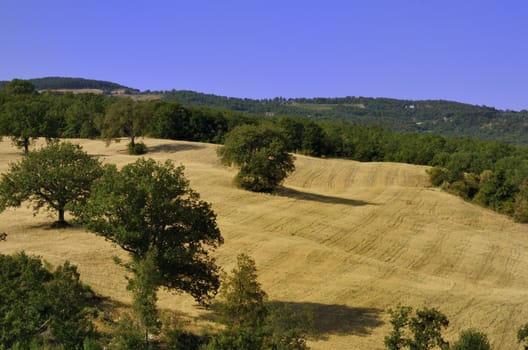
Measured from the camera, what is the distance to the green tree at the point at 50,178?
46.3m

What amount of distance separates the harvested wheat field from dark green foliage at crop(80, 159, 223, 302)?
124 inches

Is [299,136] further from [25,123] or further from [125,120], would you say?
[25,123]

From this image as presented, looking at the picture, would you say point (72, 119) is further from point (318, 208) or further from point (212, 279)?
point (212, 279)

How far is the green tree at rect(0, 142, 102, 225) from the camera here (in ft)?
152

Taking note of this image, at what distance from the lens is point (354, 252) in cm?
5256

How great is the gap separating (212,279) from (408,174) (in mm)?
77960

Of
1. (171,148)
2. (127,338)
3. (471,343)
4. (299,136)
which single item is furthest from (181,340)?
(299,136)

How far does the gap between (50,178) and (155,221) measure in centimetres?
2047

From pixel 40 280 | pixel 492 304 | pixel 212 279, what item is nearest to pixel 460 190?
pixel 492 304

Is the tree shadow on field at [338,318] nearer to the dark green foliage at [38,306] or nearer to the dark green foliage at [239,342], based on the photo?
the dark green foliage at [239,342]

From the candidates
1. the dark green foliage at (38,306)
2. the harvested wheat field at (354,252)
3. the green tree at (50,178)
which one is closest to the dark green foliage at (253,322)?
the harvested wheat field at (354,252)

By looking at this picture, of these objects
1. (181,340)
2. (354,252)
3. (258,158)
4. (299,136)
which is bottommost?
(354,252)

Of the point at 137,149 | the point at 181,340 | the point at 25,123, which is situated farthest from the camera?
the point at 137,149

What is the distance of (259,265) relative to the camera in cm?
4397
